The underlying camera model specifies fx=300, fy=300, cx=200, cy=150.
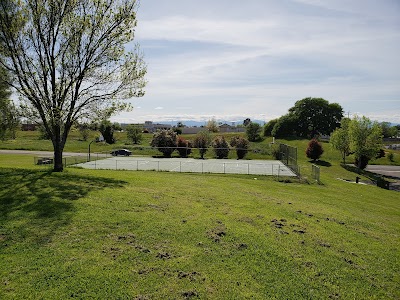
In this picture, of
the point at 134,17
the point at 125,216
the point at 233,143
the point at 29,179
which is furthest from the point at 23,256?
the point at 233,143

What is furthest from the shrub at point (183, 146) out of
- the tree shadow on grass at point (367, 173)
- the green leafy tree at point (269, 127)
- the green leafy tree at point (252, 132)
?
the green leafy tree at point (269, 127)

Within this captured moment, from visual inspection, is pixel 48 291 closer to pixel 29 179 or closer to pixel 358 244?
pixel 358 244

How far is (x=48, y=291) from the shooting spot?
5691 millimetres

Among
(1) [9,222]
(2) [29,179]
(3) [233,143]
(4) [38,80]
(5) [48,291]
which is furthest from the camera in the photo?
(3) [233,143]

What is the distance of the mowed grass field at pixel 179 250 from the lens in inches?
242

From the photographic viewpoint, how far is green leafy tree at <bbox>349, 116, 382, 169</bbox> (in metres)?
45.4

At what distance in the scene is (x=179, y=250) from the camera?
775 centimetres

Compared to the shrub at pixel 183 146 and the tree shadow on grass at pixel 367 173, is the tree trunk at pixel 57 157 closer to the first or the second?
the shrub at pixel 183 146

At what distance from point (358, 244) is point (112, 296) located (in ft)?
24.6

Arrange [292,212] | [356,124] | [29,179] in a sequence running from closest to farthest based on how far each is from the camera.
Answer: [292,212] → [29,179] → [356,124]

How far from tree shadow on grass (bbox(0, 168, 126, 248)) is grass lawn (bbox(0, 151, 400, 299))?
4 cm

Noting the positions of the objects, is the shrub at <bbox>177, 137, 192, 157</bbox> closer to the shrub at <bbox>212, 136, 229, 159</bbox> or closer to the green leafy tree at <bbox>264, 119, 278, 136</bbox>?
the shrub at <bbox>212, 136, 229, 159</bbox>

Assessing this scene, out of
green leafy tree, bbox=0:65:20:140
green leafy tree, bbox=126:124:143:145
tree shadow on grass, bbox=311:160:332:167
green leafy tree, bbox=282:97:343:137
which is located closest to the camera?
green leafy tree, bbox=0:65:20:140

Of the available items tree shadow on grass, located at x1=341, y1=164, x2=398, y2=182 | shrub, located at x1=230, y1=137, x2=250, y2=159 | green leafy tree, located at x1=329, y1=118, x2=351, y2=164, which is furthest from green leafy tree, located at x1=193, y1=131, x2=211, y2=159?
tree shadow on grass, located at x1=341, y1=164, x2=398, y2=182
